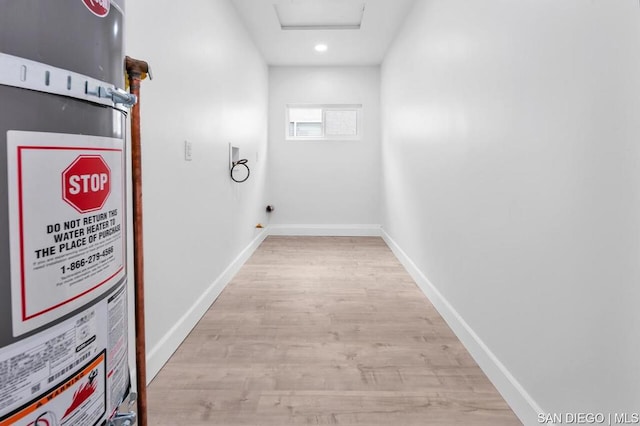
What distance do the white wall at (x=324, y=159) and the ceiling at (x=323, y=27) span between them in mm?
345

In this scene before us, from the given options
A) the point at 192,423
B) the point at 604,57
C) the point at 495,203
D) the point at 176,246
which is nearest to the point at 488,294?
the point at 495,203

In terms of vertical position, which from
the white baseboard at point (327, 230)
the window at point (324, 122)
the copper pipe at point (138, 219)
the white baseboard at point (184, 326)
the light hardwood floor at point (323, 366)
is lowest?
the light hardwood floor at point (323, 366)

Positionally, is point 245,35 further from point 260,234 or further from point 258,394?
point 258,394

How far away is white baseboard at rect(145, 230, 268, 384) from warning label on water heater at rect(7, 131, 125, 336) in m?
1.27

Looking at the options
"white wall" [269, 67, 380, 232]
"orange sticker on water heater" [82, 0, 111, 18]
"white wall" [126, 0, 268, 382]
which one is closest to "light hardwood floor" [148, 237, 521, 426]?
"white wall" [126, 0, 268, 382]

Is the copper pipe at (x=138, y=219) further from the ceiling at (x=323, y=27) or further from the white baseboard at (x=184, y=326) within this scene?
the ceiling at (x=323, y=27)

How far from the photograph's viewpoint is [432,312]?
8.23 ft

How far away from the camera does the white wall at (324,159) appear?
537 centimetres

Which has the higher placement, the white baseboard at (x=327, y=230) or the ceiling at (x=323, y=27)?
the ceiling at (x=323, y=27)

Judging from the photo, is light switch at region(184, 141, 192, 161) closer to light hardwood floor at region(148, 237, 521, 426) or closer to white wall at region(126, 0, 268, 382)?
white wall at region(126, 0, 268, 382)

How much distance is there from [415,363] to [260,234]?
10.5 ft

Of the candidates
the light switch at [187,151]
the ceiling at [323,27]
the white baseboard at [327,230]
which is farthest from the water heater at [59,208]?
the white baseboard at [327,230]

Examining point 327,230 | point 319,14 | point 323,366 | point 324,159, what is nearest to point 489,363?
point 323,366

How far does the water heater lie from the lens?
1.51 ft
